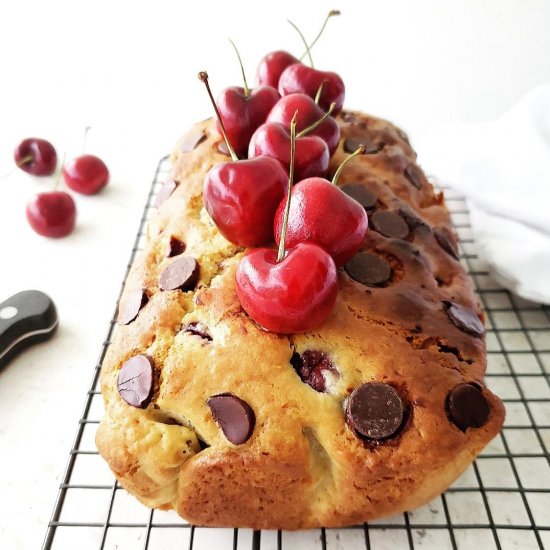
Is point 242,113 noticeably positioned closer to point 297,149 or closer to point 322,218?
point 297,149

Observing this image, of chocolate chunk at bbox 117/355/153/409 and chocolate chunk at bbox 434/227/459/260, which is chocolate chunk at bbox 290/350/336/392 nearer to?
chocolate chunk at bbox 117/355/153/409

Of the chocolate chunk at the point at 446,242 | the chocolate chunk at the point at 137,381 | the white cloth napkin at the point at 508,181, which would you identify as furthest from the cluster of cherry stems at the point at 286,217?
the white cloth napkin at the point at 508,181

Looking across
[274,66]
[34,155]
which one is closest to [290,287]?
[274,66]

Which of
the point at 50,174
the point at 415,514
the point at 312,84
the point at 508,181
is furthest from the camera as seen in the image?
the point at 50,174

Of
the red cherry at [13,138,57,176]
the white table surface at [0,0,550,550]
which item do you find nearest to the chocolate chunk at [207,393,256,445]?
the white table surface at [0,0,550,550]

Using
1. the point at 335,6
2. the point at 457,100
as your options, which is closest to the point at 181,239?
the point at 457,100

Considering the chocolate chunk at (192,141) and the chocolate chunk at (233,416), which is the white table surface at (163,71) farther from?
the chocolate chunk at (233,416)
